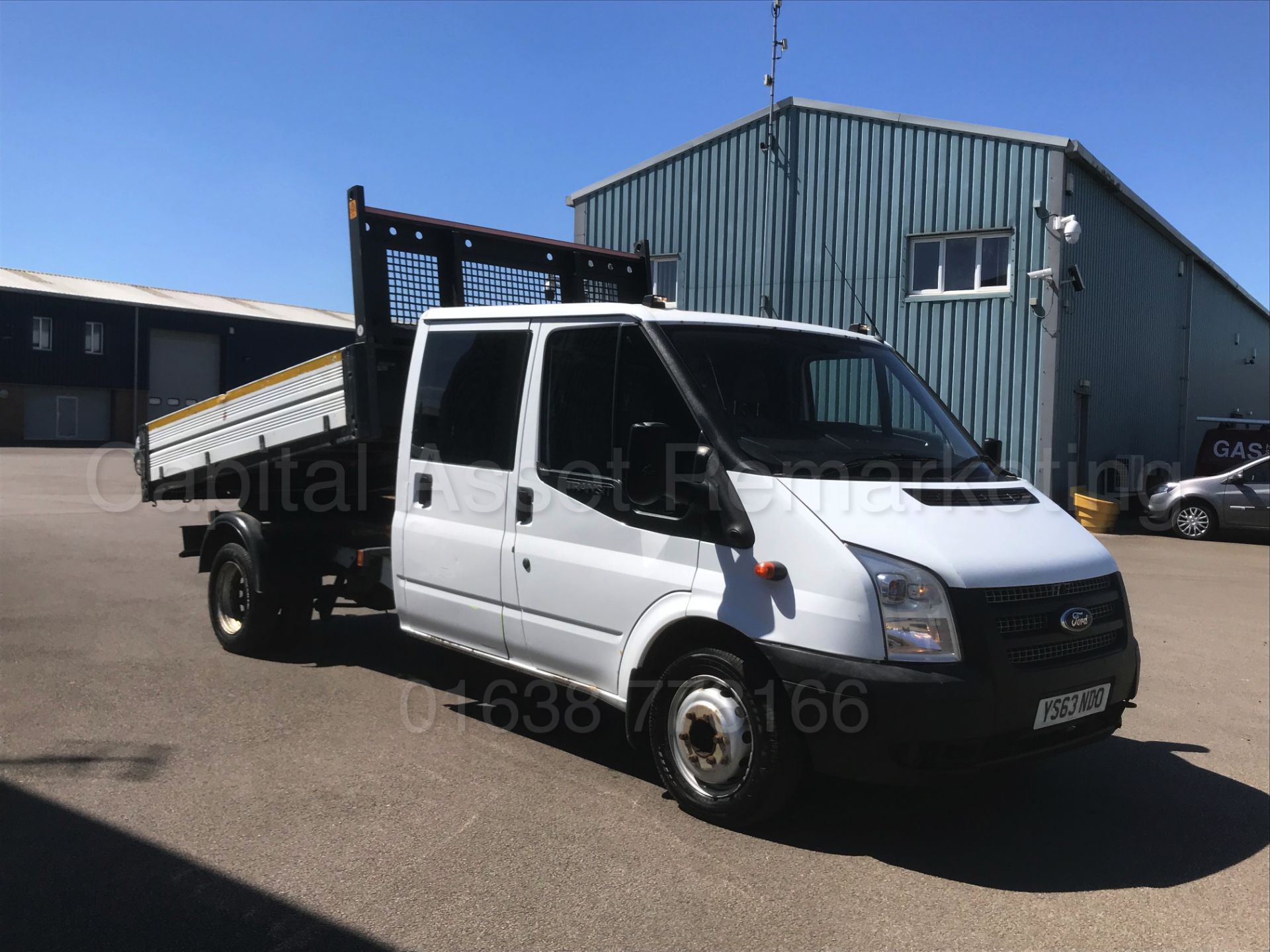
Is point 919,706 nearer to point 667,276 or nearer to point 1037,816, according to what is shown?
point 1037,816

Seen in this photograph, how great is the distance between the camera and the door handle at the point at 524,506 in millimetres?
5148

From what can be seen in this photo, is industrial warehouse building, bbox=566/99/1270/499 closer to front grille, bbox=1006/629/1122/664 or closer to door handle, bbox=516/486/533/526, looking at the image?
front grille, bbox=1006/629/1122/664

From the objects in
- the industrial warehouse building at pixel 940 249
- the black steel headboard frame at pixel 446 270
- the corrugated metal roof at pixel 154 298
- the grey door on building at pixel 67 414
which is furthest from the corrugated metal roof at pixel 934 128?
the grey door on building at pixel 67 414

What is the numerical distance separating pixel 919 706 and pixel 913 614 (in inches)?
13.2

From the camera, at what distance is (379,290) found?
630cm

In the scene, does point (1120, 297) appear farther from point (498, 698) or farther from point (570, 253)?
point (498, 698)

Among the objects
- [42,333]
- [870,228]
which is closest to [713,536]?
[870,228]

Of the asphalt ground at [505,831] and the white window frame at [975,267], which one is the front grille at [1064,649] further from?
the white window frame at [975,267]

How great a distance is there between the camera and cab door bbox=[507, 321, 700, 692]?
4.59 m

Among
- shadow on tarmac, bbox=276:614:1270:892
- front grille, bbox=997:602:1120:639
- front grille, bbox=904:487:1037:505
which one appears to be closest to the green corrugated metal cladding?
shadow on tarmac, bbox=276:614:1270:892

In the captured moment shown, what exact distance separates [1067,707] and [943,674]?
677 mm

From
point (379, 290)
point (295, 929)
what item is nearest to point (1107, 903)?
point (295, 929)

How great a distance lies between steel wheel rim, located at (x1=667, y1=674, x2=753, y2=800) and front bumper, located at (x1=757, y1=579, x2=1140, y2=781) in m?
0.29

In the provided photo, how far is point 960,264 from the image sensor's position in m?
18.0
